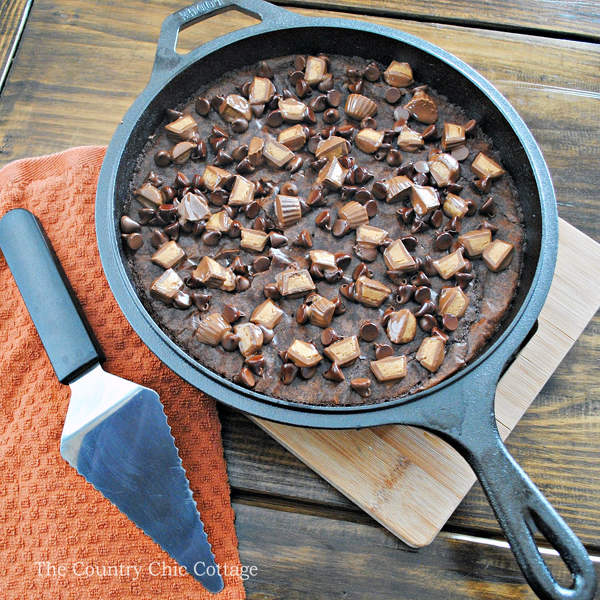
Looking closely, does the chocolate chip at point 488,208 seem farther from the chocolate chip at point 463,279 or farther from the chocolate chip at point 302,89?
the chocolate chip at point 302,89

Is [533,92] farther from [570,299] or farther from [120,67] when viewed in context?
[120,67]

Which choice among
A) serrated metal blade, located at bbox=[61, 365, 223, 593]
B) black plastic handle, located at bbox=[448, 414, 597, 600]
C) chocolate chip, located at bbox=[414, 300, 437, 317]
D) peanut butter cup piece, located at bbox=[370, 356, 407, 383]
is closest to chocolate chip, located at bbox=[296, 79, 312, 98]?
chocolate chip, located at bbox=[414, 300, 437, 317]

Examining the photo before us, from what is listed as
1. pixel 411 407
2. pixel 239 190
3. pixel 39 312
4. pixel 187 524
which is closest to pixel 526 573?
pixel 411 407

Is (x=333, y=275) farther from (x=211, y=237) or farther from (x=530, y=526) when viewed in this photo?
(x=530, y=526)

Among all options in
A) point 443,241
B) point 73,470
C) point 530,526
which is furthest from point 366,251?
point 73,470

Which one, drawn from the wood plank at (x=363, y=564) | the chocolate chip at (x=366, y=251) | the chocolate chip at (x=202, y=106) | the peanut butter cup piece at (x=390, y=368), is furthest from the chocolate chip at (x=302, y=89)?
the wood plank at (x=363, y=564)

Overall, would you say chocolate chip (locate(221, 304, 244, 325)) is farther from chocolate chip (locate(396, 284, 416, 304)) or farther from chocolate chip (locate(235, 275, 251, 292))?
chocolate chip (locate(396, 284, 416, 304))

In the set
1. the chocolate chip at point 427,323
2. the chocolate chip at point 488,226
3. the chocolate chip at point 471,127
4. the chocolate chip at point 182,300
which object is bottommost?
the chocolate chip at point 182,300

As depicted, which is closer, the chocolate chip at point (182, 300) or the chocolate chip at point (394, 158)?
the chocolate chip at point (182, 300)
